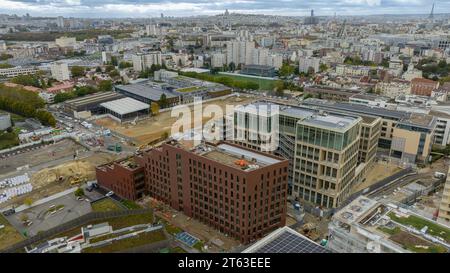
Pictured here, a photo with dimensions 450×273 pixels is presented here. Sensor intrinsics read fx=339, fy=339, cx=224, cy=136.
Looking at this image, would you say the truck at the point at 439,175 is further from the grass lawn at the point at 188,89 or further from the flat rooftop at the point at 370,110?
the grass lawn at the point at 188,89

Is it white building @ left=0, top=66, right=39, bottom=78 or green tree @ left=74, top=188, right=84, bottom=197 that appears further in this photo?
white building @ left=0, top=66, right=39, bottom=78

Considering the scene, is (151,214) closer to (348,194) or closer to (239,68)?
(348,194)

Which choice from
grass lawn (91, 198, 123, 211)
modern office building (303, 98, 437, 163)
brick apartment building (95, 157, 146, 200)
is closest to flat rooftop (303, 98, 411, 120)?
modern office building (303, 98, 437, 163)

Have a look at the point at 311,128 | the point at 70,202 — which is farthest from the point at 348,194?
the point at 70,202

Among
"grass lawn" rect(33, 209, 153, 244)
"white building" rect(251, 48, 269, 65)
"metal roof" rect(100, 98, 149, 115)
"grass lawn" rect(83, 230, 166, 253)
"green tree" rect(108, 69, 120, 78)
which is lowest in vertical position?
"grass lawn" rect(33, 209, 153, 244)

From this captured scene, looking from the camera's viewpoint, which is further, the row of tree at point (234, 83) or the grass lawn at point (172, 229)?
the row of tree at point (234, 83)

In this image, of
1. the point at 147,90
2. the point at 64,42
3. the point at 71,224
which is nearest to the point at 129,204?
the point at 71,224

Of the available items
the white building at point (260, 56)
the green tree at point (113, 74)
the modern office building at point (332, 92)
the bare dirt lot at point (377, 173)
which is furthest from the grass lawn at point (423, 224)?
the white building at point (260, 56)

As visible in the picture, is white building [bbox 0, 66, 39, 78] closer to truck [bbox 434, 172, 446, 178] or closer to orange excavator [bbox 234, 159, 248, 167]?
orange excavator [bbox 234, 159, 248, 167]
